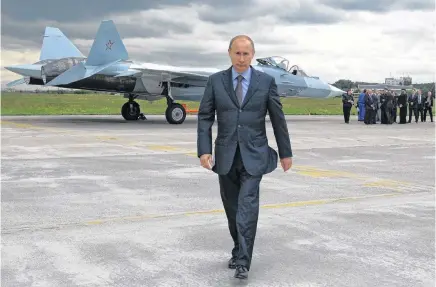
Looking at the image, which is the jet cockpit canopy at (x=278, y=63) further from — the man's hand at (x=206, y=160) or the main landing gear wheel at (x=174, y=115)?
the man's hand at (x=206, y=160)

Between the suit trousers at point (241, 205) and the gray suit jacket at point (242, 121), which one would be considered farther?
the gray suit jacket at point (242, 121)

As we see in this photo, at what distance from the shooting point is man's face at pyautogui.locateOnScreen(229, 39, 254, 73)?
446cm

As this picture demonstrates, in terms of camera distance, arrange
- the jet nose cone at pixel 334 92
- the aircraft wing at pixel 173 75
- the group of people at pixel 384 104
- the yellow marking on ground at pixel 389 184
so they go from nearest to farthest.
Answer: the yellow marking on ground at pixel 389 184
the aircraft wing at pixel 173 75
the group of people at pixel 384 104
the jet nose cone at pixel 334 92

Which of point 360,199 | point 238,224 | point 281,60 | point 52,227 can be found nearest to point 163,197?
point 52,227

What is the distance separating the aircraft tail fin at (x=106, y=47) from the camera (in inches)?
890

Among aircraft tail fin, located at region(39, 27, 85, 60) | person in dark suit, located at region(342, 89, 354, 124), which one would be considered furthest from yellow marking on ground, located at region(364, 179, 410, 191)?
aircraft tail fin, located at region(39, 27, 85, 60)

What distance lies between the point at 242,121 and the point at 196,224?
6.28 feet

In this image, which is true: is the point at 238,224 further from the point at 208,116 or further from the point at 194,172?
the point at 194,172

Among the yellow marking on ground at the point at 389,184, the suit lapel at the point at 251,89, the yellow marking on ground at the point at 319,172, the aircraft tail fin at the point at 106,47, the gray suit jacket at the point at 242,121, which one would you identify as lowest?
the yellow marking on ground at the point at 389,184

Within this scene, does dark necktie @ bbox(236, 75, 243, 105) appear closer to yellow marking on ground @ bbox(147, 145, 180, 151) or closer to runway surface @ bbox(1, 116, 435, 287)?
runway surface @ bbox(1, 116, 435, 287)

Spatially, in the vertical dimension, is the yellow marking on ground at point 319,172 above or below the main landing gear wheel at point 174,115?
below

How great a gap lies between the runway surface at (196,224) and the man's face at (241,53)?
1.73 metres

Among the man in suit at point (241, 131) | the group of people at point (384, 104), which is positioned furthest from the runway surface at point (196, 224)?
the group of people at point (384, 104)

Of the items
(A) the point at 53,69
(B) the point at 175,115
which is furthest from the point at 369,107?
(A) the point at 53,69
